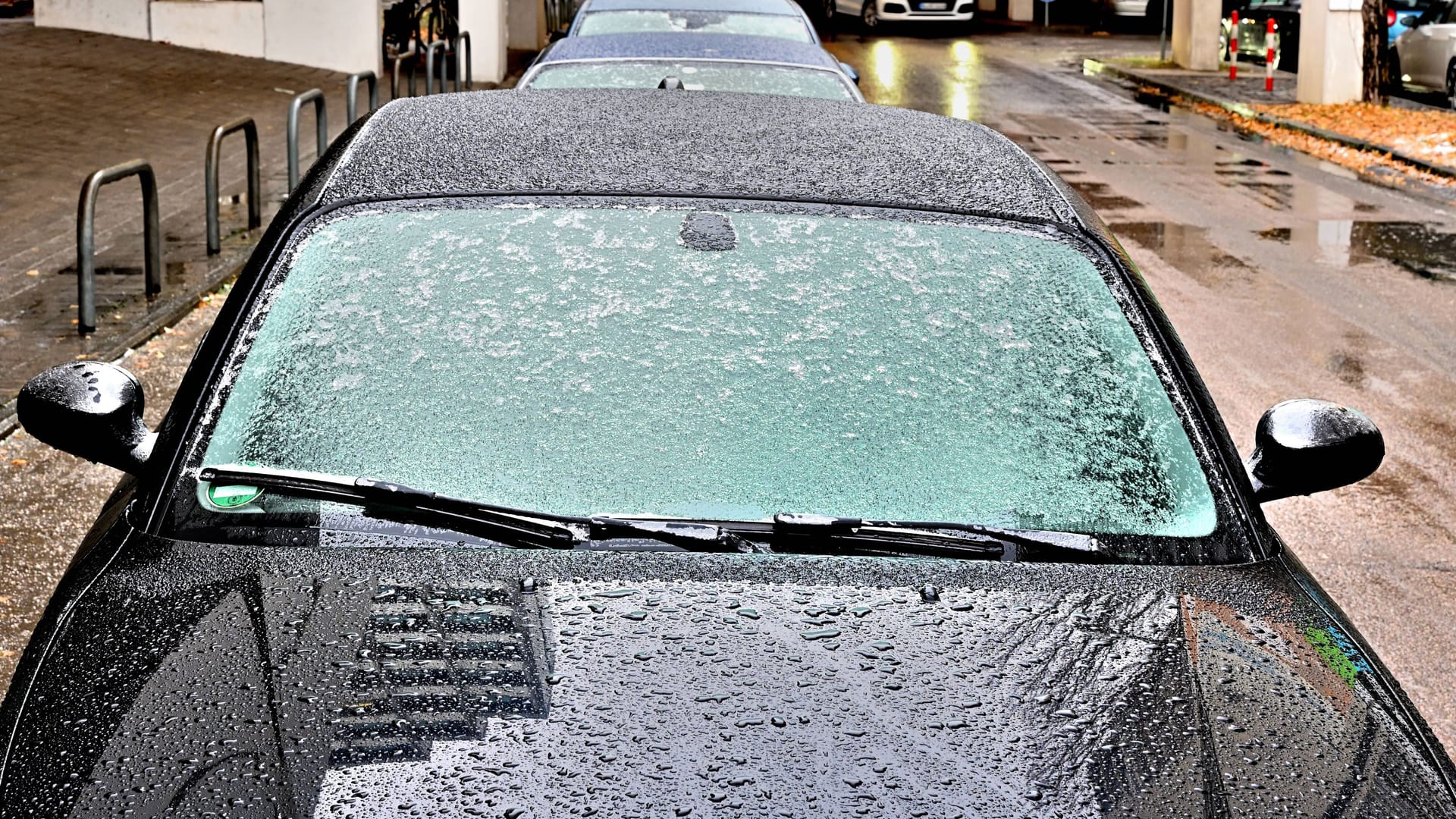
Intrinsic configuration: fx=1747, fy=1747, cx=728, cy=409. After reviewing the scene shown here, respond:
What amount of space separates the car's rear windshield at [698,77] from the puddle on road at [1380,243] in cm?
505

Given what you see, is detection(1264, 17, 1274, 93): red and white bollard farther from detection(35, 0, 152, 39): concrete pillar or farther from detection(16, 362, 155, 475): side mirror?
detection(16, 362, 155, 475): side mirror

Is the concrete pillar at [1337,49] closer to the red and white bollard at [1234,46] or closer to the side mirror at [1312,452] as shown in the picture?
the red and white bollard at [1234,46]

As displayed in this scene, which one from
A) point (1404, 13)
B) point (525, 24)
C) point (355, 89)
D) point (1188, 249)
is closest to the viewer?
point (1188, 249)

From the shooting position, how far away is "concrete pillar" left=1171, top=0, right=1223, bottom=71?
2898 cm

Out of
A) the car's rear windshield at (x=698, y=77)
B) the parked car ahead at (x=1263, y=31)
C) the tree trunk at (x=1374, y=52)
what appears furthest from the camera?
the parked car ahead at (x=1263, y=31)

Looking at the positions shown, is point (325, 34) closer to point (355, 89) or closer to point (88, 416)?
point (355, 89)

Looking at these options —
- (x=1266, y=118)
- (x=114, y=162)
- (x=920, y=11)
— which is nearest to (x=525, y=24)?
(x=920, y=11)

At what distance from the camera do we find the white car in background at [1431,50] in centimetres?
2161

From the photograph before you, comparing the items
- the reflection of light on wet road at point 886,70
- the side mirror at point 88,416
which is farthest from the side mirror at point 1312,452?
the reflection of light on wet road at point 886,70

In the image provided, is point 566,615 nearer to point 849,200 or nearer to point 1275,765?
point 1275,765

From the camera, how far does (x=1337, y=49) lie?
2214 centimetres

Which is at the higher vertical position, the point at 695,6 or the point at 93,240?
the point at 695,6

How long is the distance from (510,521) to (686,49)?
718 centimetres

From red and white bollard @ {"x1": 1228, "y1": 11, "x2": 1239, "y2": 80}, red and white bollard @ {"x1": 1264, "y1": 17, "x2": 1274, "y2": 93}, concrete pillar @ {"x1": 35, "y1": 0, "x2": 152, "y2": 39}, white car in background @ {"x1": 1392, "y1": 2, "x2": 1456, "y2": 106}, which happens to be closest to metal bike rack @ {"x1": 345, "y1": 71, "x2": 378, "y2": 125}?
concrete pillar @ {"x1": 35, "y1": 0, "x2": 152, "y2": 39}
